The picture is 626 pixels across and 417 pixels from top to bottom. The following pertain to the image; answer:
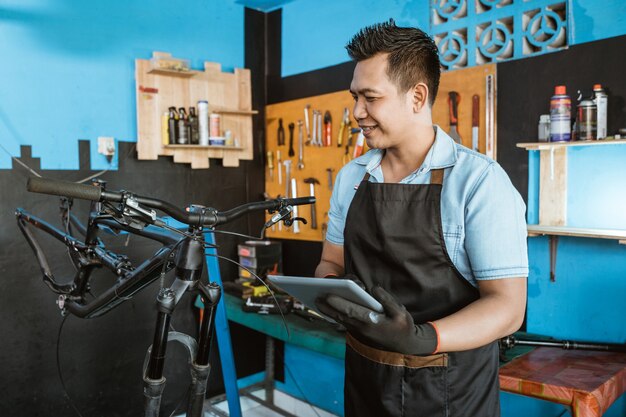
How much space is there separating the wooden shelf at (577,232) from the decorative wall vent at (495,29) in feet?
2.68

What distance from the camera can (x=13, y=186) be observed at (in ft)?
9.37

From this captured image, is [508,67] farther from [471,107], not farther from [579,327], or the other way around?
[579,327]

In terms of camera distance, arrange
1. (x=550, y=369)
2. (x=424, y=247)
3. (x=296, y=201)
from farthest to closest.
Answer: (x=550, y=369) < (x=296, y=201) < (x=424, y=247)

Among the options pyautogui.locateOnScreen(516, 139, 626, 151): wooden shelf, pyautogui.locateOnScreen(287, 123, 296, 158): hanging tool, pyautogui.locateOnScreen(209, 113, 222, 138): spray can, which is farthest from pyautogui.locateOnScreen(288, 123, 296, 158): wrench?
pyautogui.locateOnScreen(516, 139, 626, 151): wooden shelf

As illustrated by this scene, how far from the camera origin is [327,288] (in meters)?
1.19

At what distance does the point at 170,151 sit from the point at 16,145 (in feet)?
2.77

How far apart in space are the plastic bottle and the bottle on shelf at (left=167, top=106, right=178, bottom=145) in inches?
84.0

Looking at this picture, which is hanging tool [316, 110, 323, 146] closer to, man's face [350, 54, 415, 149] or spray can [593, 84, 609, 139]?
spray can [593, 84, 609, 139]

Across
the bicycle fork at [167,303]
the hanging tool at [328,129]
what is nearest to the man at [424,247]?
the bicycle fork at [167,303]

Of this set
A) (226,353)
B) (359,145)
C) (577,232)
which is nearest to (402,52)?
(577,232)

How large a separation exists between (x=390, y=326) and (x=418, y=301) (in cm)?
27

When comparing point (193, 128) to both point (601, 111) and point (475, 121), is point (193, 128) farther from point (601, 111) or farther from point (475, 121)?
point (601, 111)

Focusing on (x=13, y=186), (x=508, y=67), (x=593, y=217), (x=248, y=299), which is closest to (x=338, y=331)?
(x=248, y=299)

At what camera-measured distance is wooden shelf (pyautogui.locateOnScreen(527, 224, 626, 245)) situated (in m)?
2.18
